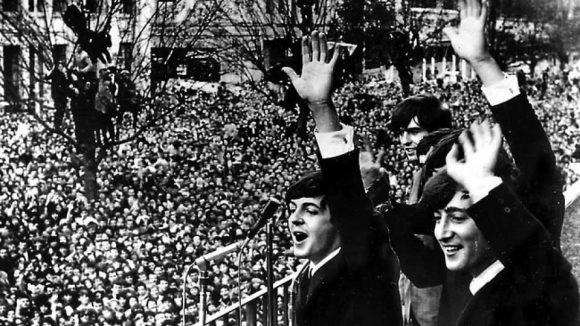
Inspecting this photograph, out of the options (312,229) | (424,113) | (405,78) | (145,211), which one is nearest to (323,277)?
(312,229)

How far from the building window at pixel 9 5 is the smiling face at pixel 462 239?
9.55ft

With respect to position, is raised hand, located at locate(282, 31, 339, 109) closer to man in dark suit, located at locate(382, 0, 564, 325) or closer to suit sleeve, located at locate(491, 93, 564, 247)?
man in dark suit, located at locate(382, 0, 564, 325)

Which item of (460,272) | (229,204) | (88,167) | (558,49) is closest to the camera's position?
(460,272)

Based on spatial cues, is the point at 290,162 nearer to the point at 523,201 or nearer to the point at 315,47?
the point at 315,47

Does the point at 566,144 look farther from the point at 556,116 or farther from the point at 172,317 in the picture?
the point at 172,317

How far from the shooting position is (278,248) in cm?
391

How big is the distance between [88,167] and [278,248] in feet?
4.62

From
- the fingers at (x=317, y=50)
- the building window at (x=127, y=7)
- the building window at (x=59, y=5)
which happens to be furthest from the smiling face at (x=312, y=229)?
the building window at (x=59, y=5)

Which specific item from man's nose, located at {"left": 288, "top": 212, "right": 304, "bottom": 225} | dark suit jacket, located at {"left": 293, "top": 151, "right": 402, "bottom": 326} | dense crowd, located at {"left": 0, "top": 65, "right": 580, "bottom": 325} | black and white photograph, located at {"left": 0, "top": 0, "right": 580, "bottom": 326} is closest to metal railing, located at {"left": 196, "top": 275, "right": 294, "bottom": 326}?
black and white photograph, located at {"left": 0, "top": 0, "right": 580, "bottom": 326}

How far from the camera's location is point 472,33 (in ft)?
8.91

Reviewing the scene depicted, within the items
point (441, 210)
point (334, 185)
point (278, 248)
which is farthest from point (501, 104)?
point (278, 248)

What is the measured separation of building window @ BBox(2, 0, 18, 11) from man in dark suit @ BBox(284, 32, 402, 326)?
2333 mm

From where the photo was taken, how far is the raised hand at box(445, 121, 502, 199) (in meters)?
2.35

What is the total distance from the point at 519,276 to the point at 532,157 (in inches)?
13.1
